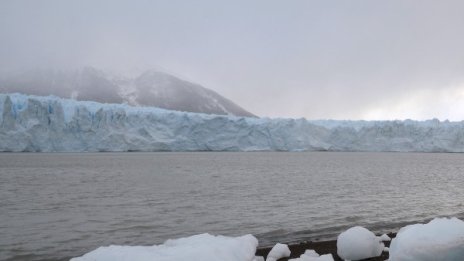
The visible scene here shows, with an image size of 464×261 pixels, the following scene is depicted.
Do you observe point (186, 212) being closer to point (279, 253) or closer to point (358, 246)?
point (279, 253)

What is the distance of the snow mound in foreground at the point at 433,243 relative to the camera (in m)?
5.99

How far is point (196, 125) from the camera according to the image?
6581 centimetres

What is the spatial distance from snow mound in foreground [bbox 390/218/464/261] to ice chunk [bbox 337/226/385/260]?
1.55 m

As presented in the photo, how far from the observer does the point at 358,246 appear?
316 inches

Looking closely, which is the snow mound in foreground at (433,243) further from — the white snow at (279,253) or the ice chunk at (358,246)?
the white snow at (279,253)

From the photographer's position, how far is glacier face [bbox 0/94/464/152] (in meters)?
53.5

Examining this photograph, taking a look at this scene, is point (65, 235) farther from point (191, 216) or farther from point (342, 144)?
point (342, 144)

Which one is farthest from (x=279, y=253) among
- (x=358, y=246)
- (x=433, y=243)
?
(x=433, y=243)

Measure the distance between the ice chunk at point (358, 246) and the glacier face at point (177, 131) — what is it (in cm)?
5042

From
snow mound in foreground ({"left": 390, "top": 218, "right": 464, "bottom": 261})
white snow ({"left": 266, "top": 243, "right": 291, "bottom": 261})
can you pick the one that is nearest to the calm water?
white snow ({"left": 266, "top": 243, "right": 291, "bottom": 261})

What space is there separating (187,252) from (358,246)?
3.60 metres

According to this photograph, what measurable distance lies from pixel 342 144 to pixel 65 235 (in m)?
65.9

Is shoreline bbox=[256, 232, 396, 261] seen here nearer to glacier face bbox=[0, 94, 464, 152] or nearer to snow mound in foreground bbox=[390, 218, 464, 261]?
snow mound in foreground bbox=[390, 218, 464, 261]

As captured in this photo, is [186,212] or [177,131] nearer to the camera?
[186,212]
